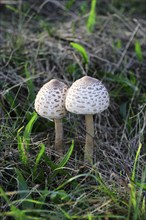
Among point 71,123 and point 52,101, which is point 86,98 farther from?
point 71,123

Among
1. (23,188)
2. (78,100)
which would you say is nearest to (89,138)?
(78,100)

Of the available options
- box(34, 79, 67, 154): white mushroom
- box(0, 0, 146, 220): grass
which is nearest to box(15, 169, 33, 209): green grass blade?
box(0, 0, 146, 220): grass

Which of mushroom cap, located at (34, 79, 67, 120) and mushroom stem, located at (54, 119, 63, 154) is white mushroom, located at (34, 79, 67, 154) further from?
mushroom stem, located at (54, 119, 63, 154)

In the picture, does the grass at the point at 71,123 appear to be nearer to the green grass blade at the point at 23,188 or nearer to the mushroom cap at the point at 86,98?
the green grass blade at the point at 23,188

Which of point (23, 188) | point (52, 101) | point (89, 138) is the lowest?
point (23, 188)

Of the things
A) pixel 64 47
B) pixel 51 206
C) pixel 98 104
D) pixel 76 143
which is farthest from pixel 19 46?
pixel 51 206

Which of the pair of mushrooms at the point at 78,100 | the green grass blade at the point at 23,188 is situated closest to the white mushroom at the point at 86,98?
the pair of mushrooms at the point at 78,100

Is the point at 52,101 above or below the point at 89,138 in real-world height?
above
